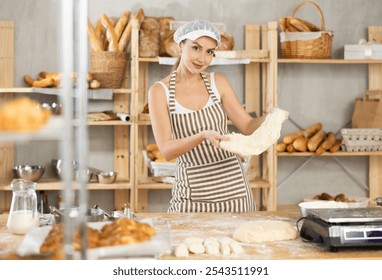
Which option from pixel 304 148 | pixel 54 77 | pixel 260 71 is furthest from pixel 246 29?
pixel 54 77

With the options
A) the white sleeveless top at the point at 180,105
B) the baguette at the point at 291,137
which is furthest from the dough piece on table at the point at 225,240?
the baguette at the point at 291,137

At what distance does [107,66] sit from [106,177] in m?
0.76

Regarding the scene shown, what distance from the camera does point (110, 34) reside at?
4.39 metres

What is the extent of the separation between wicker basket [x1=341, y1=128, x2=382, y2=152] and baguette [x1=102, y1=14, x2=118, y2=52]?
5.61ft

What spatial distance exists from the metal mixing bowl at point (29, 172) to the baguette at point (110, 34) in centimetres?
97

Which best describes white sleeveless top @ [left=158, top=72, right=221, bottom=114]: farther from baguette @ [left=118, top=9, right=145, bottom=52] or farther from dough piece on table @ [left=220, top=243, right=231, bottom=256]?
baguette @ [left=118, top=9, right=145, bottom=52]

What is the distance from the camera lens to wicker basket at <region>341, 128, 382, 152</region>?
4.46 metres

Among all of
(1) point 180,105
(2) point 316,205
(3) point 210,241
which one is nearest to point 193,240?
(3) point 210,241

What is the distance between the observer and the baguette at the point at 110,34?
14.3 ft

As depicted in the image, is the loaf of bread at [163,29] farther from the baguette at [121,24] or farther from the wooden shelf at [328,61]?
the wooden shelf at [328,61]

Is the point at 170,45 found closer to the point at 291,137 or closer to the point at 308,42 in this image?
the point at 308,42

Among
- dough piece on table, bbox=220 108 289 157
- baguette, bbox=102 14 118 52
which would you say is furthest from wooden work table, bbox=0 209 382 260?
baguette, bbox=102 14 118 52

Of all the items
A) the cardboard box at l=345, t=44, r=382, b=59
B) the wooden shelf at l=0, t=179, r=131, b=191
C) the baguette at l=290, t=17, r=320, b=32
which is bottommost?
the wooden shelf at l=0, t=179, r=131, b=191

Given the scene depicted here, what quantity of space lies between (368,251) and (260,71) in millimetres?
2807
